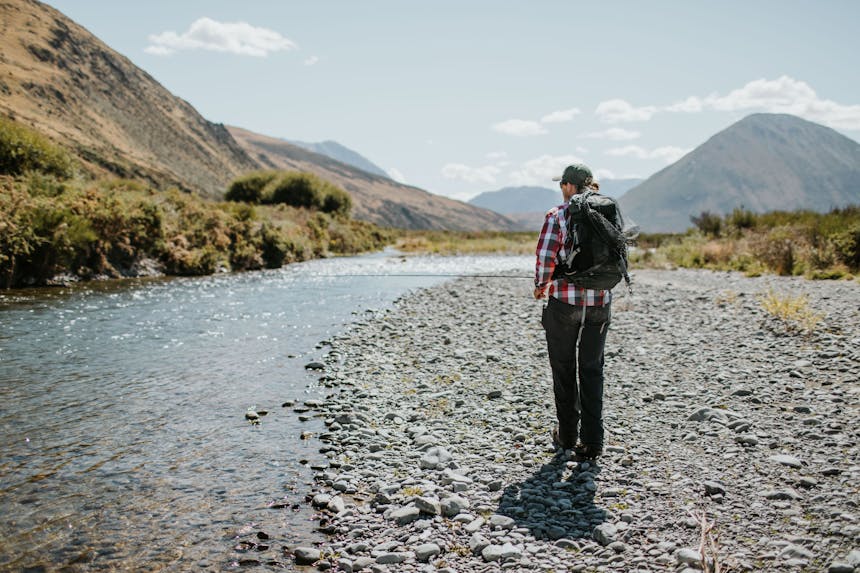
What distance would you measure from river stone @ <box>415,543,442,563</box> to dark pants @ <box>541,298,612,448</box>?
7.24 ft

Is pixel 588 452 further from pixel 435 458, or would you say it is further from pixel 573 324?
pixel 435 458

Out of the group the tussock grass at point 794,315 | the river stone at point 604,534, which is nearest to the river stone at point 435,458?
the river stone at point 604,534

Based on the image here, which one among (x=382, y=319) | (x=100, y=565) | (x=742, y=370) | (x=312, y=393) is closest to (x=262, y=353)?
(x=312, y=393)

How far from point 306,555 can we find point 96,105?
124 meters

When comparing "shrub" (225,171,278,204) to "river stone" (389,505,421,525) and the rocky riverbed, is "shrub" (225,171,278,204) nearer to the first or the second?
the rocky riverbed

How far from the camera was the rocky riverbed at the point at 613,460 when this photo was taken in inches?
175

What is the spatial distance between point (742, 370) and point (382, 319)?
29.6 feet

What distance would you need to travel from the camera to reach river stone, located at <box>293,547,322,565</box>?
4551 millimetres

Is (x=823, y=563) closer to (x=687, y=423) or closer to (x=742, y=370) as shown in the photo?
(x=687, y=423)

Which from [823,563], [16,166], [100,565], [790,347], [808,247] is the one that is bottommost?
[100,565]

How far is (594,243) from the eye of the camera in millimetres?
5652

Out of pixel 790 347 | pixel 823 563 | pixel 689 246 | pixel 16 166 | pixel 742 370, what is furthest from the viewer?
pixel 689 246

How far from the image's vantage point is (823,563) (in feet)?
13.0

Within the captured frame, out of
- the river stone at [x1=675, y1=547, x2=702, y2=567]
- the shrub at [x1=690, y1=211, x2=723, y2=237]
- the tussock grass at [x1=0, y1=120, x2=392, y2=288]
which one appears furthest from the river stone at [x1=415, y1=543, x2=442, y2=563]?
the shrub at [x1=690, y1=211, x2=723, y2=237]
